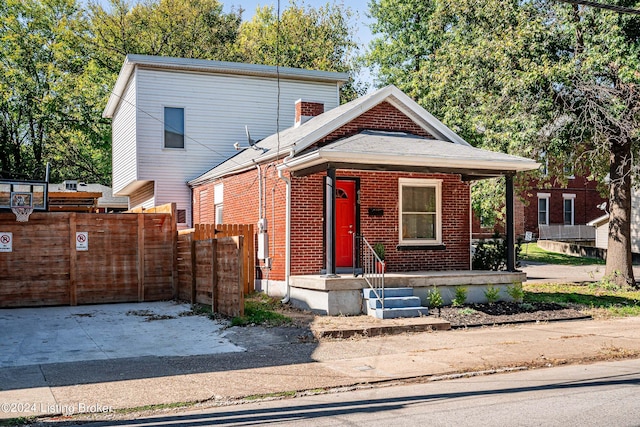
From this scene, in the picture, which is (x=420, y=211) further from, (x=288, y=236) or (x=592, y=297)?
(x=592, y=297)

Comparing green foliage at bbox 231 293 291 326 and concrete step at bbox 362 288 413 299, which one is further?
concrete step at bbox 362 288 413 299

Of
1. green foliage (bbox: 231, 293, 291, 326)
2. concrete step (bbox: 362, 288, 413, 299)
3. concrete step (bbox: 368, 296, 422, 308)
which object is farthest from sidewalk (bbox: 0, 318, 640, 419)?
concrete step (bbox: 362, 288, 413, 299)

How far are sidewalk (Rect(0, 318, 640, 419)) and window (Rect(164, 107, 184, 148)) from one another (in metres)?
13.4

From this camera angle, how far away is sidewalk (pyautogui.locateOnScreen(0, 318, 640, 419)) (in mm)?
7859

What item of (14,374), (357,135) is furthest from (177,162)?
(14,374)

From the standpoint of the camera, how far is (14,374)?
891 centimetres

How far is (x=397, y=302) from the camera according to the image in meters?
14.3

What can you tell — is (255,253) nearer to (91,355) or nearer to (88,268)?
(88,268)

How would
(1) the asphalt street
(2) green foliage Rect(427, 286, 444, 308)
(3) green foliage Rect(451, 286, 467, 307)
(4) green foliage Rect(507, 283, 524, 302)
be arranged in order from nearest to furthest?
1. (1) the asphalt street
2. (2) green foliage Rect(427, 286, 444, 308)
3. (3) green foliage Rect(451, 286, 467, 307)
4. (4) green foliage Rect(507, 283, 524, 302)

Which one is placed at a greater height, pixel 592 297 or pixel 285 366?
pixel 592 297

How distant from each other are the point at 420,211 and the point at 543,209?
105 ft

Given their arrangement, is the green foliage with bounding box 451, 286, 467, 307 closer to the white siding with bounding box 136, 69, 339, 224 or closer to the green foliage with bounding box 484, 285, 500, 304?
the green foliage with bounding box 484, 285, 500, 304

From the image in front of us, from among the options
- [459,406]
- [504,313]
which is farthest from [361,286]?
[459,406]

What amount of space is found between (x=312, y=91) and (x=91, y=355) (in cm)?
1830
